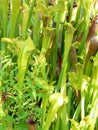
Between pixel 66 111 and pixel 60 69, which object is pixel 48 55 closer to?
pixel 60 69

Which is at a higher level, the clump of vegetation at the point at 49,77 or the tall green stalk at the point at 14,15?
the tall green stalk at the point at 14,15

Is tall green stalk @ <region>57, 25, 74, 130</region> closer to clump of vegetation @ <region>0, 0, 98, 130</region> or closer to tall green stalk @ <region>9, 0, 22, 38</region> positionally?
clump of vegetation @ <region>0, 0, 98, 130</region>

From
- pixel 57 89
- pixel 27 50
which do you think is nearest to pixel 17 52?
pixel 27 50

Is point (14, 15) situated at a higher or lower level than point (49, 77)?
higher

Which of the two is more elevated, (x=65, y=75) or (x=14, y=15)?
A: (x=14, y=15)

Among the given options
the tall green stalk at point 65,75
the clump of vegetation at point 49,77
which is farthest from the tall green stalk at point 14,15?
the tall green stalk at point 65,75

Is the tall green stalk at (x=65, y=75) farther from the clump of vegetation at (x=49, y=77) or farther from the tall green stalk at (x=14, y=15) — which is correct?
the tall green stalk at (x=14, y=15)

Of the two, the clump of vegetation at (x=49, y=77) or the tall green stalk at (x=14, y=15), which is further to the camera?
the tall green stalk at (x=14, y=15)

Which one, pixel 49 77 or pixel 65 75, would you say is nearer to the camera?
pixel 65 75
